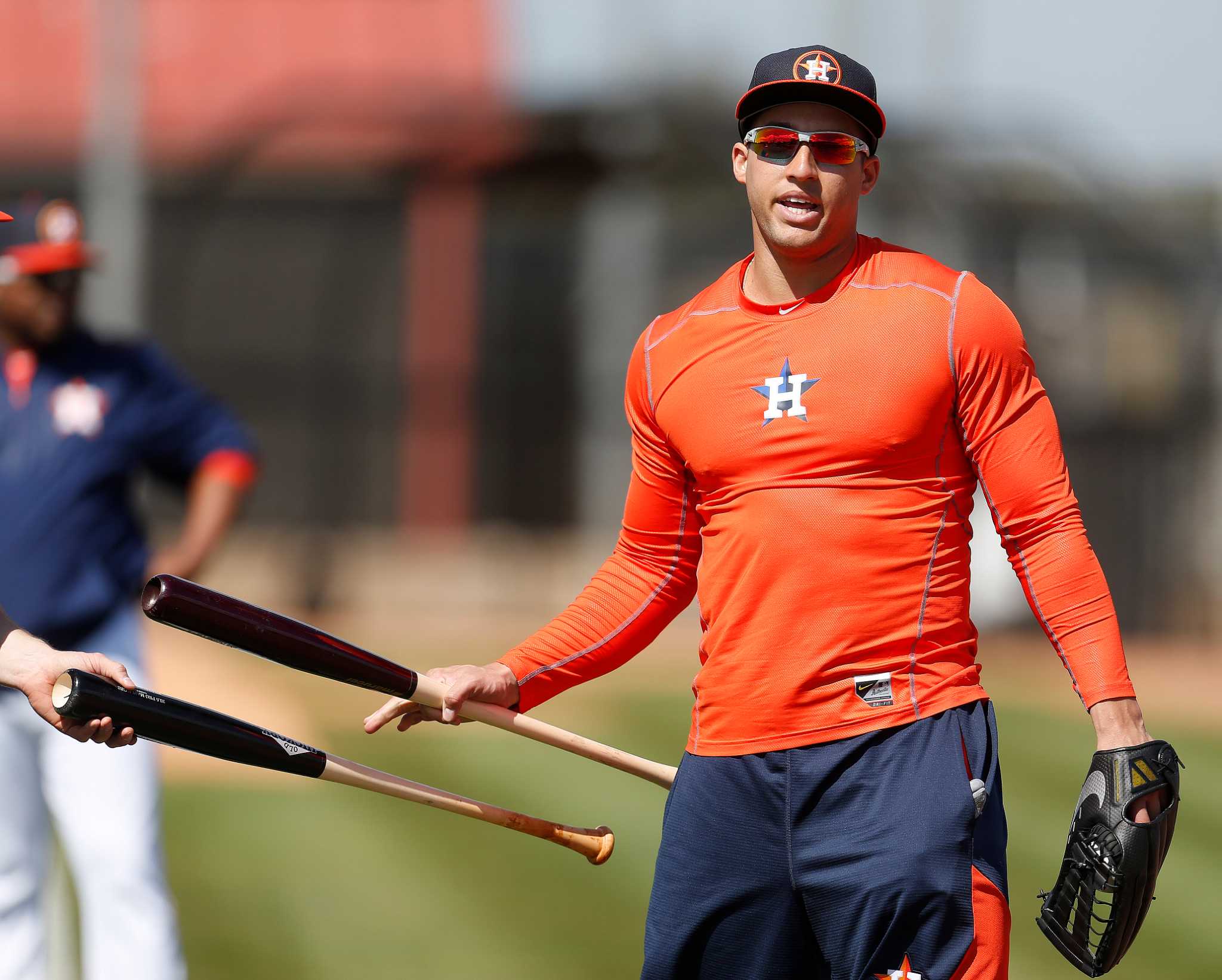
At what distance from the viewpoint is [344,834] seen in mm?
7543

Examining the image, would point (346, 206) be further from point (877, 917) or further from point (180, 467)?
point (877, 917)

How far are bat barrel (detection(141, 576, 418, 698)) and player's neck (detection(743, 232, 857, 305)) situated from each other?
3.31 feet

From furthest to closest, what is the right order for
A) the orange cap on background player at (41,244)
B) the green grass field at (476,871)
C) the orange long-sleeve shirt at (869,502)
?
the green grass field at (476,871) < the orange cap on background player at (41,244) < the orange long-sleeve shirt at (869,502)

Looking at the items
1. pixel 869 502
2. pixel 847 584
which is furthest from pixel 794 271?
pixel 847 584

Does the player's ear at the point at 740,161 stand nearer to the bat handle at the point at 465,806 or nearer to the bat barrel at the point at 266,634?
the bat barrel at the point at 266,634

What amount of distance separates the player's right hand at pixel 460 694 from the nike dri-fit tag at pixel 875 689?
746 mm

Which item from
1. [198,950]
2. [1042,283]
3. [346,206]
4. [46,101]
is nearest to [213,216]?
[346,206]

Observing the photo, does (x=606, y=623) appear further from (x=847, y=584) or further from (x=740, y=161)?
(x=740, y=161)

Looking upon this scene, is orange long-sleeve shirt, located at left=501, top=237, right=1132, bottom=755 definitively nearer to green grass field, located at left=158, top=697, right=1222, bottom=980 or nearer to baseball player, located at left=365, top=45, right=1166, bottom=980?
baseball player, located at left=365, top=45, right=1166, bottom=980

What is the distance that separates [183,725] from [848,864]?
1267mm

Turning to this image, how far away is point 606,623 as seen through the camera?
136 inches

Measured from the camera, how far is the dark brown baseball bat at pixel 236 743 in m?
3.06

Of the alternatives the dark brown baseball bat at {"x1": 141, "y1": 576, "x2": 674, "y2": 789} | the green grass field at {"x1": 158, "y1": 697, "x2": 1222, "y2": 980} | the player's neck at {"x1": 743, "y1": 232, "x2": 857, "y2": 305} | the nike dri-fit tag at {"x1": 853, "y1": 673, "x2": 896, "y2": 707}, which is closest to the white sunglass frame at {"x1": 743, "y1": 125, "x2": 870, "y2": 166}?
the player's neck at {"x1": 743, "y1": 232, "x2": 857, "y2": 305}

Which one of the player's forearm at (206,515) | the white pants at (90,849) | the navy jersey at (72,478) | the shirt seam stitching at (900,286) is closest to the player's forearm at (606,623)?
the shirt seam stitching at (900,286)
